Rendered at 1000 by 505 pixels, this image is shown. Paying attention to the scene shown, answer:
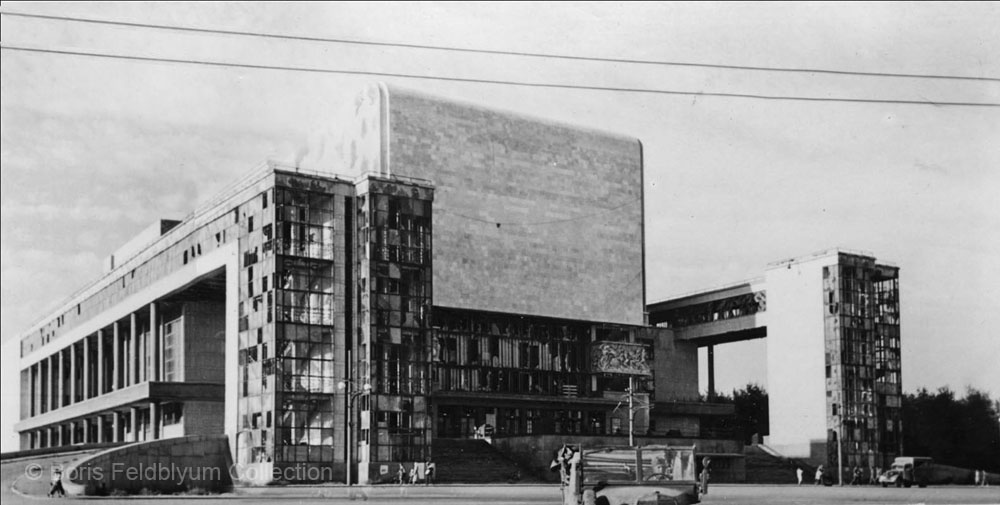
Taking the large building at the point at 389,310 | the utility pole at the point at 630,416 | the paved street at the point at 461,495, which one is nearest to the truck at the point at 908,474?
the utility pole at the point at 630,416

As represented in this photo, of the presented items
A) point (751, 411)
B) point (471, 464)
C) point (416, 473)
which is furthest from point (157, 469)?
point (751, 411)

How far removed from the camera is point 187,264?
276 ft

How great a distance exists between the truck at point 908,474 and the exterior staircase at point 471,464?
935 inches

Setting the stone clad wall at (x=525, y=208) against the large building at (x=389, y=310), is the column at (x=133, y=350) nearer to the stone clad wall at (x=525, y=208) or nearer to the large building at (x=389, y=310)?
the large building at (x=389, y=310)

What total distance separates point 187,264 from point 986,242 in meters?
57.0

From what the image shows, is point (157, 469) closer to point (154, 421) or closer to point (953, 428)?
point (154, 421)

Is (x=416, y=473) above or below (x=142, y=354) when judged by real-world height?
below

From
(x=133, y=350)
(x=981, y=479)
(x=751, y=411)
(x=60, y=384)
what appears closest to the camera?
(x=981, y=479)

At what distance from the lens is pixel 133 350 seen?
9794cm

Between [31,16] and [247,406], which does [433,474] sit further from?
[31,16]

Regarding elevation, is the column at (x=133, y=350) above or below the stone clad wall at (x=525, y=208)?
below

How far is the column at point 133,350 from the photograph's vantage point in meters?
96.4

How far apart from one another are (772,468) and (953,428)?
19.8m

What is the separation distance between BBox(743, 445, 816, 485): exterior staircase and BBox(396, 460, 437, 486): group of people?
28.8 m
